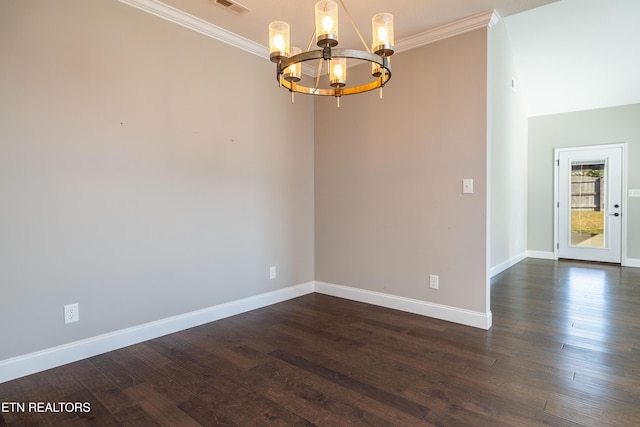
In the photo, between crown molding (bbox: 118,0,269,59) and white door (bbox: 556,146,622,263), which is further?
white door (bbox: 556,146,622,263)

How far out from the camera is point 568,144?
6.23 m

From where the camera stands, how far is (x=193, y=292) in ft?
9.90

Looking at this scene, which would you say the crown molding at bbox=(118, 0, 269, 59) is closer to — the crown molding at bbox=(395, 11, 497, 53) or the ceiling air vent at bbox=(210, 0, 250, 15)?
the ceiling air vent at bbox=(210, 0, 250, 15)

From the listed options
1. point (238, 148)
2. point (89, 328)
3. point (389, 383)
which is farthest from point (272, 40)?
point (89, 328)

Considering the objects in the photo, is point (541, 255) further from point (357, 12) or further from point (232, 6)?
point (232, 6)

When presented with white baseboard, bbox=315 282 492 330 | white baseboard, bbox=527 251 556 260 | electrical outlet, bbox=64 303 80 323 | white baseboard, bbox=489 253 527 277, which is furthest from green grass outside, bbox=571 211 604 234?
electrical outlet, bbox=64 303 80 323

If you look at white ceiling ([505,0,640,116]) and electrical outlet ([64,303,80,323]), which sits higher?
white ceiling ([505,0,640,116])

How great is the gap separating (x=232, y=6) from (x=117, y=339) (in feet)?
8.85

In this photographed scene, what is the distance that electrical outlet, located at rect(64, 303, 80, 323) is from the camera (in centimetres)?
232

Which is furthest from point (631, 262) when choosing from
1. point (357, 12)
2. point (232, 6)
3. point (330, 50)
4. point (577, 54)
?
point (232, 6)

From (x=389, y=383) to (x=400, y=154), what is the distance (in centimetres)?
216

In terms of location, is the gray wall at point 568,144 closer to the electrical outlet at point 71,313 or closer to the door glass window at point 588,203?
the door glass window at point 588,203

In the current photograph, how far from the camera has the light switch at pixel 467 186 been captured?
9.84 feet

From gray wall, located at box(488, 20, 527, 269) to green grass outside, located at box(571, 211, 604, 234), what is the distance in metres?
0.80
